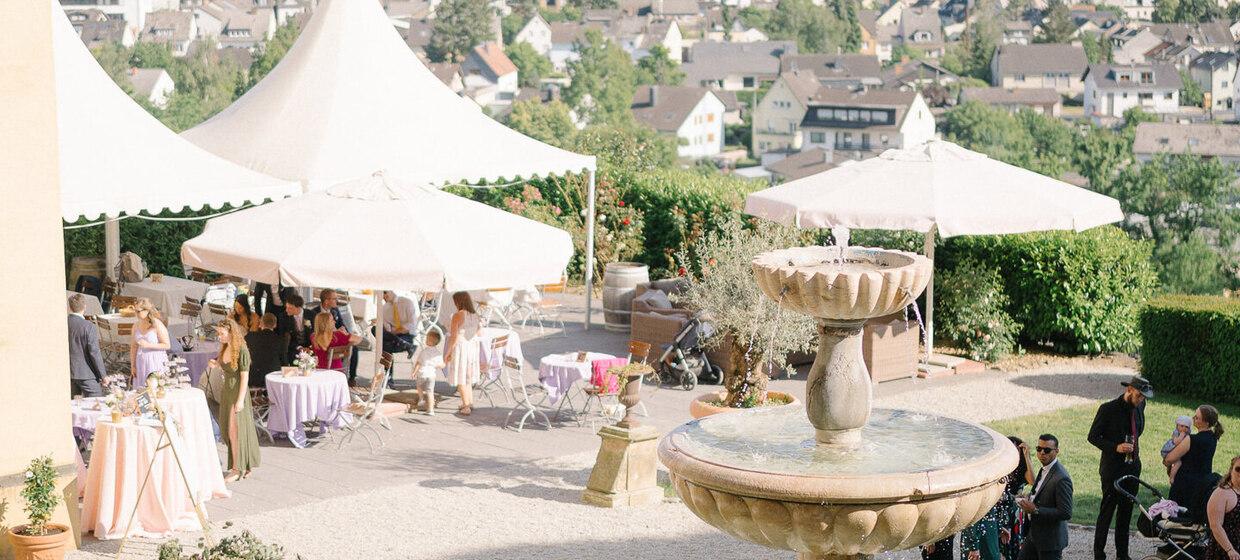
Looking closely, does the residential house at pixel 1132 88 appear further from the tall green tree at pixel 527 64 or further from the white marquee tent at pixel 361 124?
the white marquee tent at pixel 361 124

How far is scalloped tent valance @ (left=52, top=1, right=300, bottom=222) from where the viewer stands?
15555 millimetres

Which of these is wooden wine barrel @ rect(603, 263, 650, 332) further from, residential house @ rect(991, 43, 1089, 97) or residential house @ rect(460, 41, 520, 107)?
residential house @ rect(991, 43, 1089, 97)

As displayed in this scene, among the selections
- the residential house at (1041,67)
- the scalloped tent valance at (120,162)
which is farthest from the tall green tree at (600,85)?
the scalloped tent valance at (120,162)

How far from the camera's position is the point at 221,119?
1939 cm

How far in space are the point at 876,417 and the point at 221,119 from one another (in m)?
12.9

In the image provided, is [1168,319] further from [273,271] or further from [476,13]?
[476,13]

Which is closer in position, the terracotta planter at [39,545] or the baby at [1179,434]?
the terracotta planter at [39,545]

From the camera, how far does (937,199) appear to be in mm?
15477

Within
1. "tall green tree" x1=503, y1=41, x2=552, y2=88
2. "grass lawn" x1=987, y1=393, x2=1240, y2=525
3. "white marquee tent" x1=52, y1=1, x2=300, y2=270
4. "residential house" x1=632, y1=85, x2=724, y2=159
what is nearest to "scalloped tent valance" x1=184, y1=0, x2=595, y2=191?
"white marquee tent" x1=52, y1=1, x2=300, y2=270

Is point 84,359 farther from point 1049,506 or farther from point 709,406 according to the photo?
point 1049,506

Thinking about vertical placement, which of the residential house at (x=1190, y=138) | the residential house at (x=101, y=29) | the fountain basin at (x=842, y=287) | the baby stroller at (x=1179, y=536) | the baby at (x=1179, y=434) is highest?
the residential house at (x=101, y=29)

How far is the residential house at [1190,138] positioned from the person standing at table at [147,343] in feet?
374

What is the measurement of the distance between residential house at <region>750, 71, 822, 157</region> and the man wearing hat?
13869 centimetres

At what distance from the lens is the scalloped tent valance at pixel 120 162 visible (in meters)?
15.6
